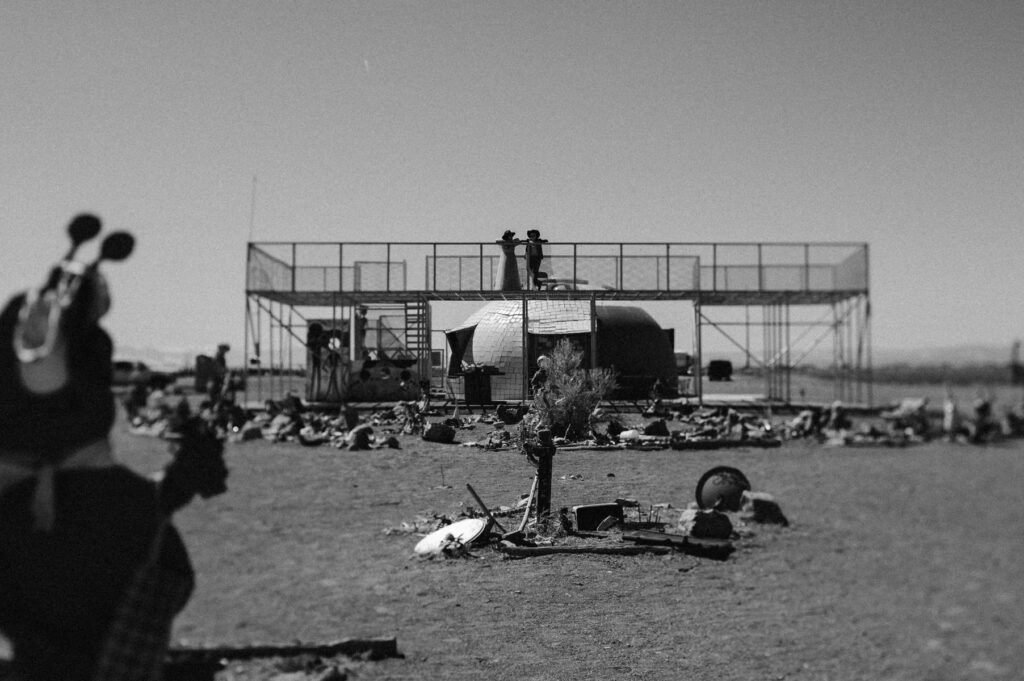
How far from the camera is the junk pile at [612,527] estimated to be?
8500 mm

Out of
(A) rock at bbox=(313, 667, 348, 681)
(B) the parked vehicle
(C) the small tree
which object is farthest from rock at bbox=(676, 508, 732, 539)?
(B) the parked vehicle

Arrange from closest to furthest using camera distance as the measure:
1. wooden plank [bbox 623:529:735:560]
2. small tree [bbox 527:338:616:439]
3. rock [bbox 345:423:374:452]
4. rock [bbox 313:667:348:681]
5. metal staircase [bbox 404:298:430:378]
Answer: rock [bbox 313:667:348:681] < wooden plank [bbox 623:529:735:560] < small tree [bbox 527:338:616:439] < rock [bbox 345:423:374:452] < metal staircase [bbox 404:298:430:378]

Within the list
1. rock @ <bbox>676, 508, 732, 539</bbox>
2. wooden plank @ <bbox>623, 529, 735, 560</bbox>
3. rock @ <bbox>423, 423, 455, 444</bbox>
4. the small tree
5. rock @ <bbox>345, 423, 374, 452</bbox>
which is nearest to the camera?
wooden plank @ <bbox>623, 529, 735, 560</bbox>

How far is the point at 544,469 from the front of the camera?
9.51 m

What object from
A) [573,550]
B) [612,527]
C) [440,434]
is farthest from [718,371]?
[573,550]

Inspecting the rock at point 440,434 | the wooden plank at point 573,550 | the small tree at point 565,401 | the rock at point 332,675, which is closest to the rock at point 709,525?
the wooden plank at point 573,550

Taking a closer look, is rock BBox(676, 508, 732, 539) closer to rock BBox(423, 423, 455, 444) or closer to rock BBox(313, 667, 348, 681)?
rock BBox(313, 667, 348, 681)

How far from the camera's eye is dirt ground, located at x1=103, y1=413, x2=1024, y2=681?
2.66 m

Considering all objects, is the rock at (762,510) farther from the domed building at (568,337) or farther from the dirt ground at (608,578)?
the domed building at (568,337)

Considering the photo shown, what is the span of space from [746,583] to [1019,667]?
5.52 m

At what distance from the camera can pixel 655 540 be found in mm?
8766

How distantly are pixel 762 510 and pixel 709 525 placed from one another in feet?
1.97

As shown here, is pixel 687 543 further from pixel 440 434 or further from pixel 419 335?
pixel 419 335

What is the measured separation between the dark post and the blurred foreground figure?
24.2ft
